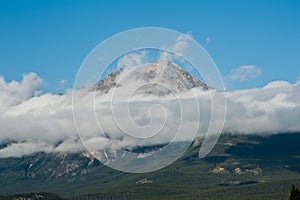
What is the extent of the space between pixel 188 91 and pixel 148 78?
2.29m

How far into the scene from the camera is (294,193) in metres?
82.8

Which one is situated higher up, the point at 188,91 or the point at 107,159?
the point at 188,91

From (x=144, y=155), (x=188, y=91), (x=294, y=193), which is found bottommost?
(x=294, y=193)

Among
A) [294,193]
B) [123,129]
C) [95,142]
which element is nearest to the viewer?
[123,129]

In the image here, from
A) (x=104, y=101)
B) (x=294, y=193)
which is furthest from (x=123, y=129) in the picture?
(x=294, y=193)

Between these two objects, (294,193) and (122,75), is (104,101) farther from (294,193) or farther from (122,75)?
(294,193)

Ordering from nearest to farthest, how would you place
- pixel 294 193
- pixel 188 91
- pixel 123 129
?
pixel 123 129
pixel 188 91
pixel 294 193

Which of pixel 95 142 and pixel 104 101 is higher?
pixel 104 101

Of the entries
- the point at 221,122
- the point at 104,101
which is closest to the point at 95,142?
the point at 104,101

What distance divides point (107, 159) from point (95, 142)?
117 inches

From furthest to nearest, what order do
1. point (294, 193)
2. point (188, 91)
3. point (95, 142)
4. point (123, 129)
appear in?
point (294, 193)
point (95, 142)
point (188, 91)
point (123, 129)

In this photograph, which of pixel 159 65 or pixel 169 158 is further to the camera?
pixel 159 65

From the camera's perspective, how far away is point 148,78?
2900 centimetres

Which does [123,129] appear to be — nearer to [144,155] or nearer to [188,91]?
[144,155]
